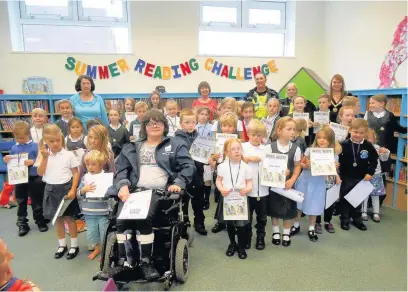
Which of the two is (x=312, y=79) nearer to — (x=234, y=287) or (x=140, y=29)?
(x=140, y=29)

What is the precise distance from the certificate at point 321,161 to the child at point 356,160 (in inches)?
20.7

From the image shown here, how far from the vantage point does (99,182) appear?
237cm

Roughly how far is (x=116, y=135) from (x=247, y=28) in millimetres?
4056

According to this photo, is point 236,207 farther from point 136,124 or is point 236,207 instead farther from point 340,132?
point 136,124

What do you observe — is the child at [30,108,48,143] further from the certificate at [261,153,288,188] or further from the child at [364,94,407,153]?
the child at [364,94,407,153]

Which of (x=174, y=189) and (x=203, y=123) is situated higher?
(x=203, y=123)

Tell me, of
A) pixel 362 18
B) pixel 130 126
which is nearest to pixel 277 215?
pixel 130 126

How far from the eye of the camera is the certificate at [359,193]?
3014mm

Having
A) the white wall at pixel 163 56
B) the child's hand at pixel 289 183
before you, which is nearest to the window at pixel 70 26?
the white wall at pixel 163 56

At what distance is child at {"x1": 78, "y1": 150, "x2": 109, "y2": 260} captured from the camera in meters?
2.41

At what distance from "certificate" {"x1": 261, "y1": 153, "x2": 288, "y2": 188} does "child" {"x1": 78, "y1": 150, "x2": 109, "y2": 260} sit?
1.34 meters

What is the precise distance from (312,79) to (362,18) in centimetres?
128

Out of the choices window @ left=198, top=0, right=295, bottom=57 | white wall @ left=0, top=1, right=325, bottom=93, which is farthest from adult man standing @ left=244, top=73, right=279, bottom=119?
window @ left=198, top=0, right=295, bottom=57

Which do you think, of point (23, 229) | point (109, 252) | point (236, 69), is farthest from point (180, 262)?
point (236, 69)
